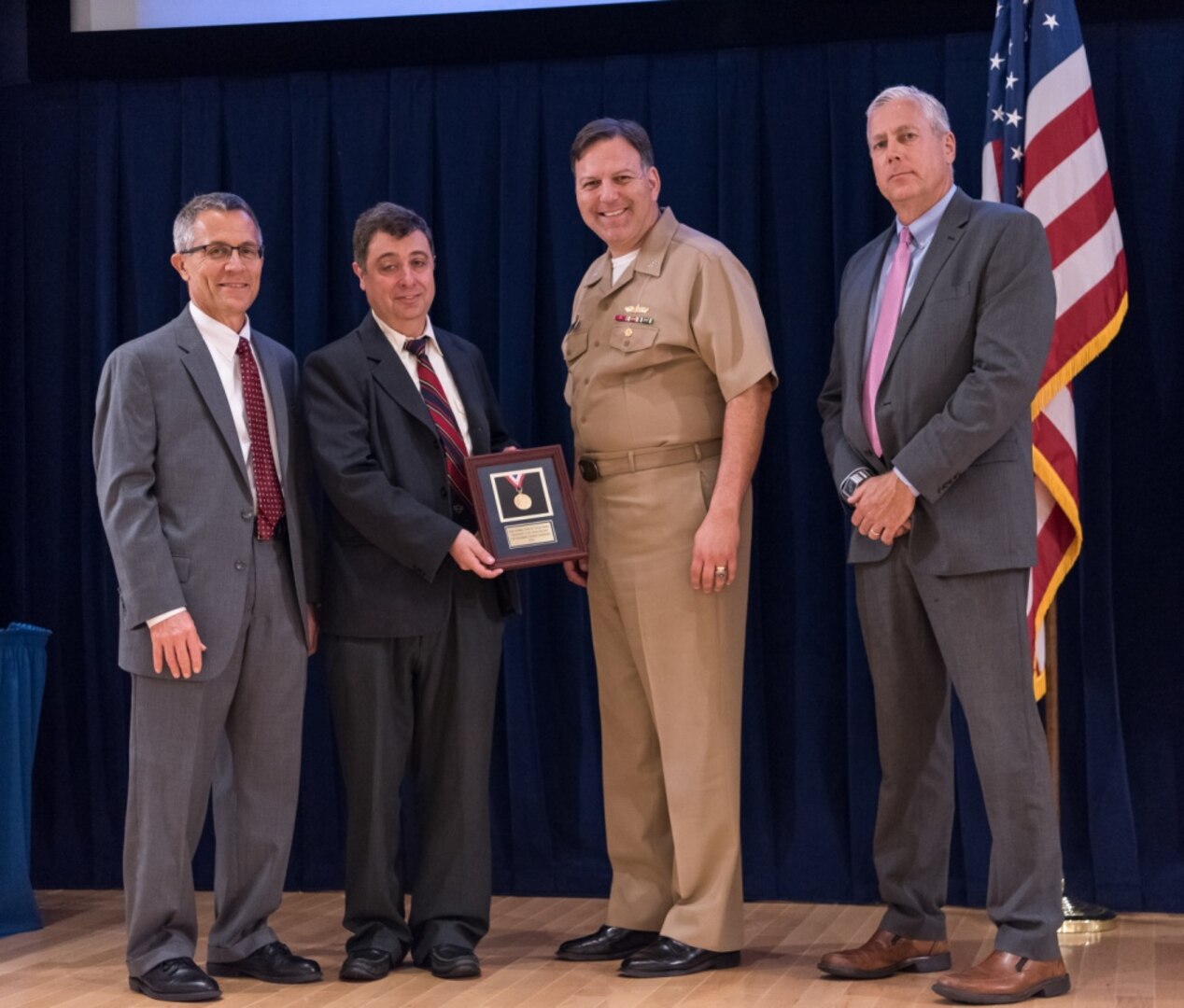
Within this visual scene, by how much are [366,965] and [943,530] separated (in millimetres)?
1631

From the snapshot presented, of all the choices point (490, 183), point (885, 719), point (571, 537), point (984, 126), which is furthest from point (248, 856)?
point (984, 126)

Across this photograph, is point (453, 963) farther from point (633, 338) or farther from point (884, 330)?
point (884, 330)

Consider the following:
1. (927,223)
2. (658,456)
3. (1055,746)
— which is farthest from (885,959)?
(927,223)

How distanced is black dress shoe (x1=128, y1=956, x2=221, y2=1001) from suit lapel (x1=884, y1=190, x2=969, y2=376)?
6.54 ft

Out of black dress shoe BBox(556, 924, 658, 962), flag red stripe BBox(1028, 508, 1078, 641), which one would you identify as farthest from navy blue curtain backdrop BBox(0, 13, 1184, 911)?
black dress shoe BBox(556, 924, 658, 962)

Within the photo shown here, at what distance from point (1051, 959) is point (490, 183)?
2.82 metres

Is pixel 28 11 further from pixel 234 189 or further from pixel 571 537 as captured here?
pixel 571 537

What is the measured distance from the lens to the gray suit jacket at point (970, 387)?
319 cm

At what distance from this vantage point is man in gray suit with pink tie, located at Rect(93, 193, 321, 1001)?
341 cm

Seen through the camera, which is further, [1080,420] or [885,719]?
[1080,420]

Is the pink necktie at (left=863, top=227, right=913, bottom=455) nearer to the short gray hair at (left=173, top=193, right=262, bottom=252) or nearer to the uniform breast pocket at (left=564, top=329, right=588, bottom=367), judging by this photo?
the uniform breast pocket at (left=564, top=329, right=588, bottom=367)

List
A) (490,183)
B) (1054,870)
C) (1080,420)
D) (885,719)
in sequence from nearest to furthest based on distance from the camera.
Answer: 1. (1054,870)
2. (885,719)
3. (1080,420)
4. (490,183)

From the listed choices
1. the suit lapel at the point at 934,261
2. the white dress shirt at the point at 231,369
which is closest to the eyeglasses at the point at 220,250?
the white dress shirt at the point at 231,369

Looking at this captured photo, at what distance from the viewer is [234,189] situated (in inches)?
193
